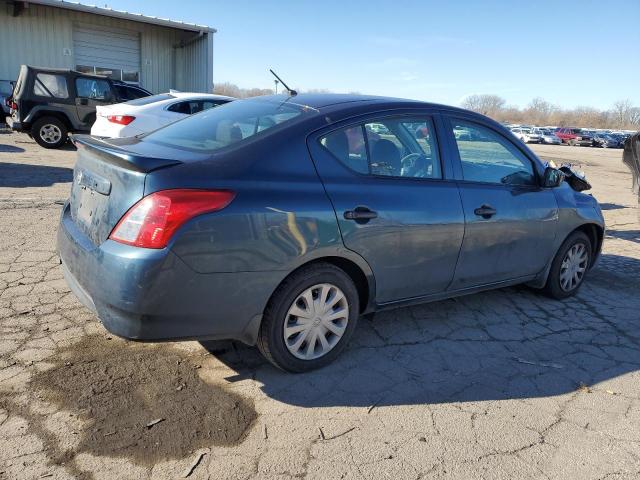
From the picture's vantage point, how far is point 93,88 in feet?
42.6

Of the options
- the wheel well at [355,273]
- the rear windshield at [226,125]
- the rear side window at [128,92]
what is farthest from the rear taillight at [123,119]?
the wheel well at [355,273]

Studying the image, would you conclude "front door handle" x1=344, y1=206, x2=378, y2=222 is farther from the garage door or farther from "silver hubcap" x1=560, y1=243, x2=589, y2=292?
the garage door

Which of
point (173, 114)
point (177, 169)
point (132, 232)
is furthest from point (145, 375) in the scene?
point (173, 114)

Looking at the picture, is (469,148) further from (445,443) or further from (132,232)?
(132,232)

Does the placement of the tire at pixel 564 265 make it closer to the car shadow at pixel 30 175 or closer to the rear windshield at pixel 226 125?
the rear windshield at pixel 226 125

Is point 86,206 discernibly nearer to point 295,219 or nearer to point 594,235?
point 295,219

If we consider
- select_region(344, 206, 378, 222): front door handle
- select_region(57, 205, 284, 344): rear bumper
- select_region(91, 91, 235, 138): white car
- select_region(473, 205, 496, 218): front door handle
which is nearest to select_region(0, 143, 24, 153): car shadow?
select_region(91, 91, 235, 138): white car

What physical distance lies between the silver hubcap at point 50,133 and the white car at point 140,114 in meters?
3.25

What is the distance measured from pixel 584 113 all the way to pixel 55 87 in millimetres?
121467

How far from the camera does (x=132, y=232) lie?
8.19 feet

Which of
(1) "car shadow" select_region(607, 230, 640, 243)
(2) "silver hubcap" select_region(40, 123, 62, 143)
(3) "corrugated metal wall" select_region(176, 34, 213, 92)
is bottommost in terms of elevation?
(1) "car shadow" select_region(607, 230, 640, 243)

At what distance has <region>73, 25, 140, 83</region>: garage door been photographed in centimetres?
2173

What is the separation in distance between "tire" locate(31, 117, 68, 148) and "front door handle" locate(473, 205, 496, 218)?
1210cm

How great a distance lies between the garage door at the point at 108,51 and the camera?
21.7 meters
